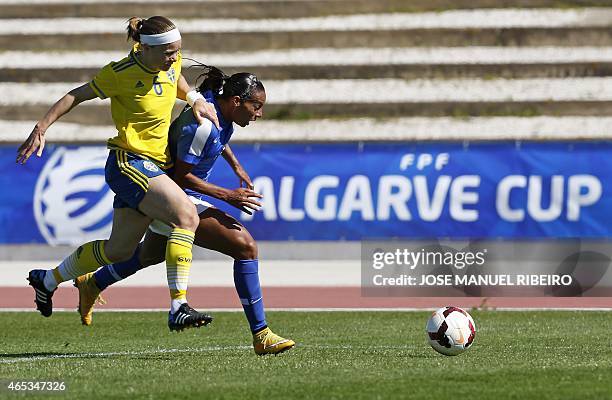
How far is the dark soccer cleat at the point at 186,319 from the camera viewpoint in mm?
6957

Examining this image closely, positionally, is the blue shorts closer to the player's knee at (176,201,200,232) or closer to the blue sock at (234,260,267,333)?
the player's knee at (176,201,200,232)

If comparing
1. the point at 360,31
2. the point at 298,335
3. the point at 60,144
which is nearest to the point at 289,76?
the point at 360,31

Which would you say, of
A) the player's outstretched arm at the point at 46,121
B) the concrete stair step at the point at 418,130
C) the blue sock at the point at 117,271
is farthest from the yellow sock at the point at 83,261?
the concrete stair step at the point at 418,130

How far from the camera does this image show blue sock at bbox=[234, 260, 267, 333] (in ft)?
24.9

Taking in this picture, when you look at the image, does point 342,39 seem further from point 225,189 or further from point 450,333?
point 450,333

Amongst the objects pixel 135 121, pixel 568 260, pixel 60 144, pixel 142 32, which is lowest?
pixel 568 260

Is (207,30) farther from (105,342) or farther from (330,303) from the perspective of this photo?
(105,342)

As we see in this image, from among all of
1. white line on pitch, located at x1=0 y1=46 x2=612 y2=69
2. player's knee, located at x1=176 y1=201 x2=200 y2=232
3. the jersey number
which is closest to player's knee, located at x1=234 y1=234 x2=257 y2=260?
player's knee, located at x1=176 y1=201 x2=200 y2=232

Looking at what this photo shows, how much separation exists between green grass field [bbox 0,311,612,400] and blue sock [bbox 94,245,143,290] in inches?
18.9

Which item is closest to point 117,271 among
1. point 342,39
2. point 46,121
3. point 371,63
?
point 46,121

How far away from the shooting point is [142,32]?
24.8 feet

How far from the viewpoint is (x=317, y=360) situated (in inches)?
287

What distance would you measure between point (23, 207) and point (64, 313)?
5.73 m

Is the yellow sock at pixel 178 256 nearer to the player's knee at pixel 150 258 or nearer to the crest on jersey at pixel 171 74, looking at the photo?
the player's knee at pixel 150 258
